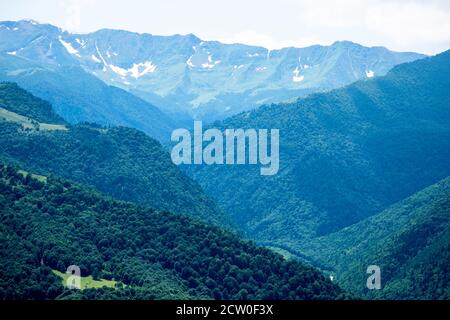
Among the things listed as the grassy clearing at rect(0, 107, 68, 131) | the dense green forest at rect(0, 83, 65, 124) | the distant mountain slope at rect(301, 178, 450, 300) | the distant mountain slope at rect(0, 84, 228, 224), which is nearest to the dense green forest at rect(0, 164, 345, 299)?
the distant mountain slope at rect(0, 84, 228, 224)

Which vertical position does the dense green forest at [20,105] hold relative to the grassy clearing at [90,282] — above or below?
above

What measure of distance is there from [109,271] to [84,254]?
5.34 m

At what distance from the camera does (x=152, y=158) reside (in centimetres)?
19562

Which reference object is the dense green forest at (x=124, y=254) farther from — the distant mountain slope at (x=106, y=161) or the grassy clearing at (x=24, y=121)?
the grassy clearing at (x=24, y=121)

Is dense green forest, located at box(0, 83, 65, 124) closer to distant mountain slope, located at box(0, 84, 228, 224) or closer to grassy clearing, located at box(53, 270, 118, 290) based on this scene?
distant mountain slope, located at box(0, 84, 228, 224)

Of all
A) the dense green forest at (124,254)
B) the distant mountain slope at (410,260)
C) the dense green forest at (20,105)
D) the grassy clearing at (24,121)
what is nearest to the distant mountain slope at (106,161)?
the dense green forest at (20,105)

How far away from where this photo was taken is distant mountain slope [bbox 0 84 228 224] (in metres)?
170

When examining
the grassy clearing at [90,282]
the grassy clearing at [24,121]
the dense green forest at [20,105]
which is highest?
the dense green forest at [20,105]

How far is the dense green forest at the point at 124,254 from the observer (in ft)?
314

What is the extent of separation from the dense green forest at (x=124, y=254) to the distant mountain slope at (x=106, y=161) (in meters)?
42.0

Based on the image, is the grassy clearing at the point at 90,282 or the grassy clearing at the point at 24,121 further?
the grassy clearing at the point at 24,121

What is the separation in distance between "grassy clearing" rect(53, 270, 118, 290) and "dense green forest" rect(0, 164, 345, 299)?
3.54 ft
